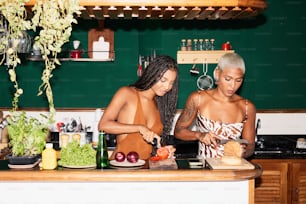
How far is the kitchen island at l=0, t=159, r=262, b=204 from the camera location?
3182 millimetres

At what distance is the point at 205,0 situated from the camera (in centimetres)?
325

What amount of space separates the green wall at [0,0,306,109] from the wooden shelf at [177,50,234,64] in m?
0.19

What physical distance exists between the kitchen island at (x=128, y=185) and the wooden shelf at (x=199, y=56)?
2522 mm

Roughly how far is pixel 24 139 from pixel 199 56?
9.20 ft

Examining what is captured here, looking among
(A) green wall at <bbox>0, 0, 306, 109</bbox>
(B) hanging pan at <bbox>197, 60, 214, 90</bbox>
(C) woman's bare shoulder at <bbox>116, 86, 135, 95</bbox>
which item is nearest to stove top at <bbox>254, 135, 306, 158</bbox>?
(A) green wall at <bbox>0, 0, 306, 109</bbox>

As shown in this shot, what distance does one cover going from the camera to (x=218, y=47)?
19.3 feet

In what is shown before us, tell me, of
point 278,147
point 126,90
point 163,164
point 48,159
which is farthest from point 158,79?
point 278,147

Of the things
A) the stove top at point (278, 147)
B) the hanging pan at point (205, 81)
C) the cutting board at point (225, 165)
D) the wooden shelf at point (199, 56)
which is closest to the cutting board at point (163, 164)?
the cutting board at point (225, 165)

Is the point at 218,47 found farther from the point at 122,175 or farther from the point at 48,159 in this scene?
the point at 48,159

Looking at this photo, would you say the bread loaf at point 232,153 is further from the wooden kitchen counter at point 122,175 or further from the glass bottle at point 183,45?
the glass bottle at point 183,45

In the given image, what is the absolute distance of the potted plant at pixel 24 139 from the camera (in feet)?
10.8

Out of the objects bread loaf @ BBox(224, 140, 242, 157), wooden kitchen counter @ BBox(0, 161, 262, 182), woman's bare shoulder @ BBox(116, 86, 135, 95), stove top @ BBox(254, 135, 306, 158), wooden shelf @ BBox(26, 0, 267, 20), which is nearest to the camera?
wooden kitchen counter @ BBox(0, 161, 262, 182)

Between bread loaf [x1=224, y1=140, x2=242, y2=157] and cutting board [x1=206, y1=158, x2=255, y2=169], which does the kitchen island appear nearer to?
cutting board [x1=206, y1=158, x2=255, y2=169]

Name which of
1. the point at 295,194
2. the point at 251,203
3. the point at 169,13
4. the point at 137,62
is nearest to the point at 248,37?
the point at 137,62
